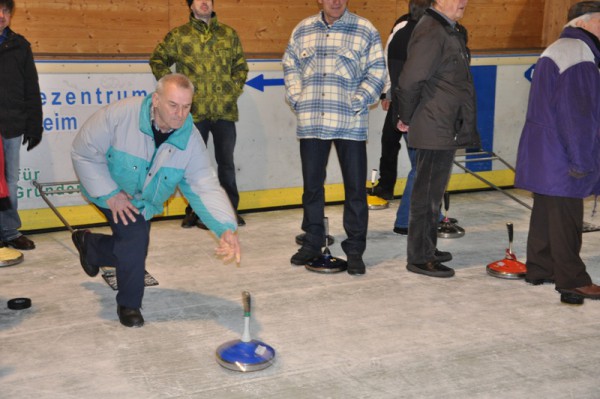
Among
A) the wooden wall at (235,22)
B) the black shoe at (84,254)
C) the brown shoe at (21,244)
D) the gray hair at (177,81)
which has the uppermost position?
the wooden wall at (235,22)

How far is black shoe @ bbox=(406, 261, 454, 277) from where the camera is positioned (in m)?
6.20

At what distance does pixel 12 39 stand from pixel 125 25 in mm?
1632

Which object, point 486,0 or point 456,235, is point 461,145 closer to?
point 456,235

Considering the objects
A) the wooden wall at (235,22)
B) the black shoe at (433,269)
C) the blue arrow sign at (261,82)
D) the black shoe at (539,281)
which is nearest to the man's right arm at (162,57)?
the wooden wall at (235,22)

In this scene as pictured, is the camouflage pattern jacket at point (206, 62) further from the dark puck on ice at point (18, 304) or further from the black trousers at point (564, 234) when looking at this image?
the black trousers at point (564, 234)

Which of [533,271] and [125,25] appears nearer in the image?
[533,271]

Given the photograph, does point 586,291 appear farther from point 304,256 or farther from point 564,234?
point 304,256

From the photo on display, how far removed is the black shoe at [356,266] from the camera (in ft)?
20.5

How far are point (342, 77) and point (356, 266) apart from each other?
1364mm

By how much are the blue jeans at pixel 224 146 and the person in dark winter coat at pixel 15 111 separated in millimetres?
1386

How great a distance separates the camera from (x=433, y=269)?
623 centimetres

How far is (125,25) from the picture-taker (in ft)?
26.6

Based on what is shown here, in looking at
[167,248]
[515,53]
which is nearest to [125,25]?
[167,248]

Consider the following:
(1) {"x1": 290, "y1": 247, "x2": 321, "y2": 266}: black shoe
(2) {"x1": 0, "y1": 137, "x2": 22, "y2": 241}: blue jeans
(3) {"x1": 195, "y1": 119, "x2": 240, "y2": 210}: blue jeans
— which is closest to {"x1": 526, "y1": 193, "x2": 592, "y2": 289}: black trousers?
(1) {"x1": 290, "y1": 247, "x2": 321, "y2": 266}: black shoe
